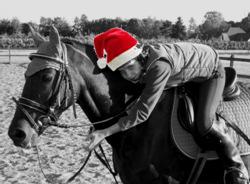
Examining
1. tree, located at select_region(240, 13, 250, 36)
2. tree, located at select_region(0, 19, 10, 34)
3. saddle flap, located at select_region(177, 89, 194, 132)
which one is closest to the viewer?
saddle flap, located at select_region(177, 89, 194, 132)

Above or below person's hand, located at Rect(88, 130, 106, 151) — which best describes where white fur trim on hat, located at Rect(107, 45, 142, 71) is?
above

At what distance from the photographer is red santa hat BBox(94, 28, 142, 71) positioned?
305 cm

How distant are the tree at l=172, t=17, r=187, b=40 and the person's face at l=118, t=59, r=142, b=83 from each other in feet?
299

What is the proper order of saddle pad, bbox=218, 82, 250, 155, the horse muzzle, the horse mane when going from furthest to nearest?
saddle pad, bbox=218, 82, 250, 155
the horse mane
the horse muzzle

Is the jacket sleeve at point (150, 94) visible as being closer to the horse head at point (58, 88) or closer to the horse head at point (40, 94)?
the horse head at point (58, 88)

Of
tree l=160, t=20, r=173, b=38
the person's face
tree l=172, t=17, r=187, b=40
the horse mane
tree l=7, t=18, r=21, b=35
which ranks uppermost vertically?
the horse mane

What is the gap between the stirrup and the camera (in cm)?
317

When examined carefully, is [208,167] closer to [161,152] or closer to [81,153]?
[161,152]

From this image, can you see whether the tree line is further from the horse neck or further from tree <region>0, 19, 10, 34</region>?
the horse neck

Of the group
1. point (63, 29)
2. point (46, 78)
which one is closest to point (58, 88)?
point (46, 78)

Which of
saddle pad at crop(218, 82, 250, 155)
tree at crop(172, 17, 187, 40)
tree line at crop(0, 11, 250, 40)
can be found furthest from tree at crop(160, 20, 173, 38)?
saddle pad at crop(218, 82, 250, 155)

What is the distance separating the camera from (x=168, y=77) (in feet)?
9.82

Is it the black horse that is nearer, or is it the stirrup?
the black horse

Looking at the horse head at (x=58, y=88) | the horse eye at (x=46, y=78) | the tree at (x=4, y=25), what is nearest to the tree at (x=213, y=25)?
the tree at (x=4, y=25)
